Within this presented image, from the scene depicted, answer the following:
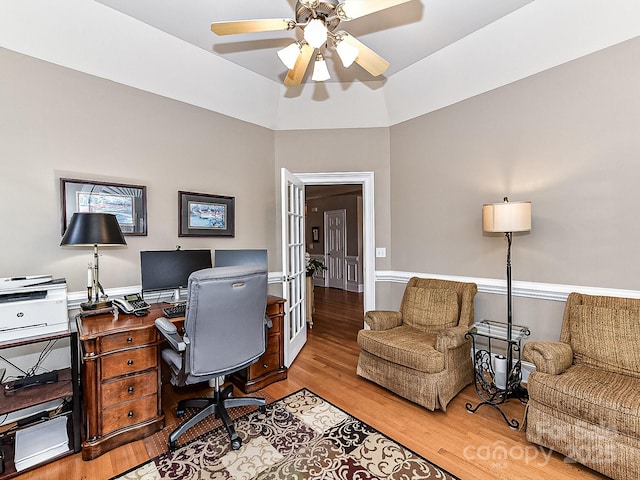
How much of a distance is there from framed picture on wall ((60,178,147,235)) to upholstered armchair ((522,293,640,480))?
320 centimetres

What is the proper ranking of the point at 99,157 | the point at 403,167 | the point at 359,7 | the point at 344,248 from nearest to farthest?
the point at 359,7 → the point at 99,157 → the point at 403,167 → the point at 344,248

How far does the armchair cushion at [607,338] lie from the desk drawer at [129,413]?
2952mm

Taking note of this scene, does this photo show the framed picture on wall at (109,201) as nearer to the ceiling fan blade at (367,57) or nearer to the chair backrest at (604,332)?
the ceiling fan blade at (367,57)

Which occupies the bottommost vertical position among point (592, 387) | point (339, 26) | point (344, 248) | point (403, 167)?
point (592, 387)

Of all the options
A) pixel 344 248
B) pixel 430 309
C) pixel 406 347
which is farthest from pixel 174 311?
pixel 344 248

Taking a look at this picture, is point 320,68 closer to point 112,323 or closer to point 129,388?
point 112,323

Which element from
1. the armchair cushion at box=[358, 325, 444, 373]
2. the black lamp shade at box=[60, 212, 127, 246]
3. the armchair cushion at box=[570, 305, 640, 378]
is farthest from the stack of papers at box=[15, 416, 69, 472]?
the armchair cushion at box=[570, 305, 640, 378]

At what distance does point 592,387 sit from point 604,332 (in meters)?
0.54

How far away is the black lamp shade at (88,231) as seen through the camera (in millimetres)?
2135

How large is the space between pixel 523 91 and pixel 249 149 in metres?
2.73

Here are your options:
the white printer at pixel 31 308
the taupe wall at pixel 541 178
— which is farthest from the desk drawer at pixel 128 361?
the taupe wall at pixel 541 178

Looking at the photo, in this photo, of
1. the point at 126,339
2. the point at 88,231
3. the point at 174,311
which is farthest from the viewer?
the point at 174,311

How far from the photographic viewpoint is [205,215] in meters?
3.21

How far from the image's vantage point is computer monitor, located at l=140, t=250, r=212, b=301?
2549mm
